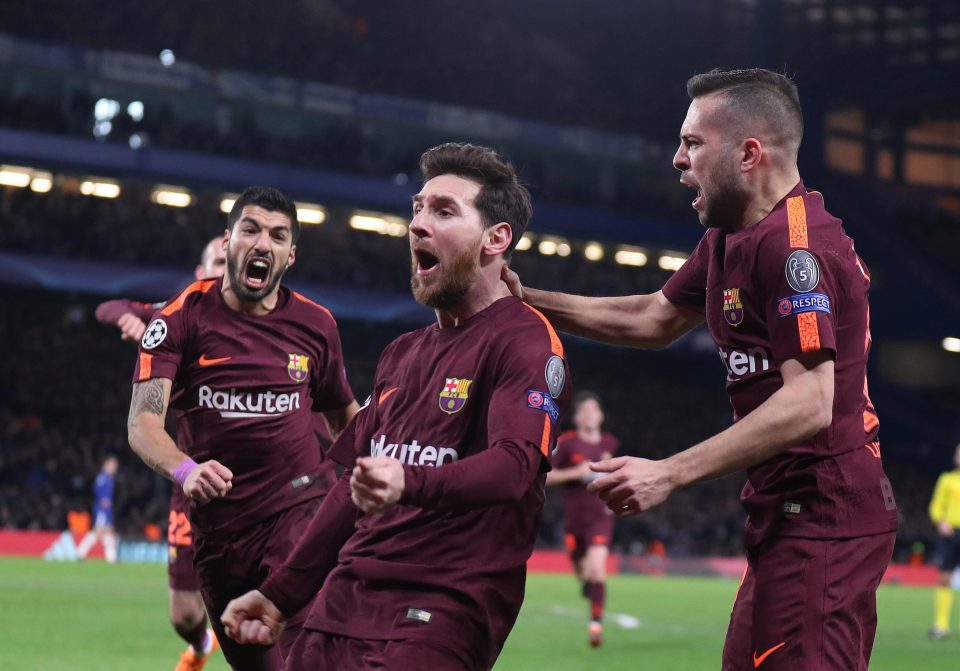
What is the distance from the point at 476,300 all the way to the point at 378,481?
99 cm

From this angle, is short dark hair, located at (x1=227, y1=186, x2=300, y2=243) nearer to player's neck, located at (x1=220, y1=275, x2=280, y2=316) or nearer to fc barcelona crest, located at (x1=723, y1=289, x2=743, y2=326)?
player's neck, located at (x1=220, y1=275, x2=280, y2=316)

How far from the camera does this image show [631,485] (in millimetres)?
3482

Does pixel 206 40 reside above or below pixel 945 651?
above

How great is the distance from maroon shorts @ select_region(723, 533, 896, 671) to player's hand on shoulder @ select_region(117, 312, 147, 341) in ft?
15.3

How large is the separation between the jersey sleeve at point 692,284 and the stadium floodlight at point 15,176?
3257 centimetres

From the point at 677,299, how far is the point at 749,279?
78 cm

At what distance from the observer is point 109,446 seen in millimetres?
31984

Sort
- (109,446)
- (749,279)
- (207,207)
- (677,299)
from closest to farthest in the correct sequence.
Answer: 1. (749,279)
2. (677,299)
3. (109,446)
4. (207,207)

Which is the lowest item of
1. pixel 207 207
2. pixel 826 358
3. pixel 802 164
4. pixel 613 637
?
pixel 613 637

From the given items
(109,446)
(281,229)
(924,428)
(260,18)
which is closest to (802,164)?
(924,428)

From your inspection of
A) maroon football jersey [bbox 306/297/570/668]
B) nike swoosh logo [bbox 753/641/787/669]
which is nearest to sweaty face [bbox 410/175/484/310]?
maroon football jersey [bbox 306/297/570/668]

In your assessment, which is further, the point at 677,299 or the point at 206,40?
the point at 206,40

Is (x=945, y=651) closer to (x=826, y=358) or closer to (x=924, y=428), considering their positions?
(x=826, y=358)

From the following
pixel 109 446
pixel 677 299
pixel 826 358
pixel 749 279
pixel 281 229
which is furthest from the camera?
pixel 109 446
